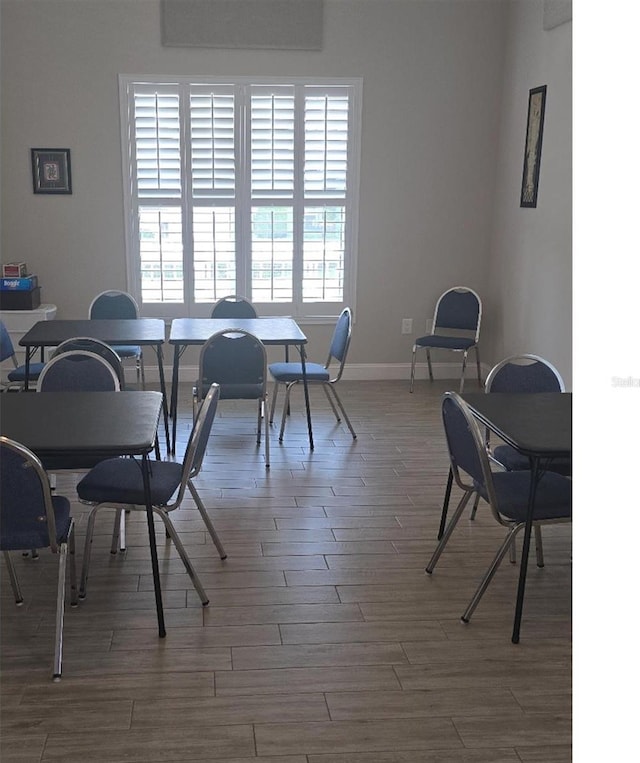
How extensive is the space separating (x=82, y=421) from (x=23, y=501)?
1.75ft

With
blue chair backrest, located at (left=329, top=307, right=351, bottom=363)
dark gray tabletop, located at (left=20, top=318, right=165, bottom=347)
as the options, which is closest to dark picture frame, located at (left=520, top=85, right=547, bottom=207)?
blue chair backrest, located at (left=329, top=307, right=351, bottom=363)

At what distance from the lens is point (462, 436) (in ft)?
9.47

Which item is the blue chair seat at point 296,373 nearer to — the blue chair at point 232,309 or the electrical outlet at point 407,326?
the blue chair at point 232,309

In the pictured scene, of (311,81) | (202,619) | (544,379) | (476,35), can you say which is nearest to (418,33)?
(476,35)

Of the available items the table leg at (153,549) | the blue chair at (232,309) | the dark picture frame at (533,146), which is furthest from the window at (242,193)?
the table leg at (153,549)

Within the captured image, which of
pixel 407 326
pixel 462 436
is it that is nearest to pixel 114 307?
pixel 407 326

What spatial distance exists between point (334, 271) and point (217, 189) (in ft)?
3.81

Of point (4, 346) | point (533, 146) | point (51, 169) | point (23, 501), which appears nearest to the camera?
point (23, 501)

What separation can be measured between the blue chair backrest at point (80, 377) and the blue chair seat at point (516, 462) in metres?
1.73

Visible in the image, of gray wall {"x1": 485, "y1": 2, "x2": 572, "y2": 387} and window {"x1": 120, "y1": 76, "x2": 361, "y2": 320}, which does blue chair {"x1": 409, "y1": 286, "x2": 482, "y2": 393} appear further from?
window {"x1": 120, "y1": 76, "x2": 361, "y2": 320}

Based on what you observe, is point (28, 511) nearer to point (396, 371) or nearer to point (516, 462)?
point (516, 462)

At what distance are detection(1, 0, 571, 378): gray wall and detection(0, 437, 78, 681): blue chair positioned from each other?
4014 millimetres

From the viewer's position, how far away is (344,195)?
21.5 ft

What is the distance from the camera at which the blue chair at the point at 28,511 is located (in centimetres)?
235
